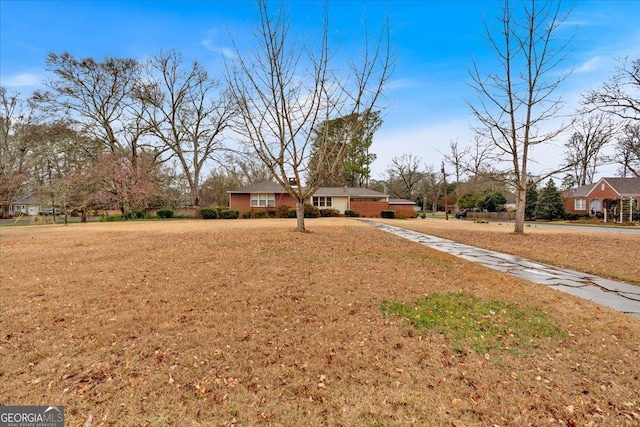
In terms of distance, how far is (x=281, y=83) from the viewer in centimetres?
1140

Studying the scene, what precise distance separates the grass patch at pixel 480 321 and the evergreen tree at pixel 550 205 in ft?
108

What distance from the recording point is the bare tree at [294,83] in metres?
11.2

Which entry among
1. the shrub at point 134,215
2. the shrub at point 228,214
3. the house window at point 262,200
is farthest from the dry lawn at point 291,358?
the house window at point 262,200

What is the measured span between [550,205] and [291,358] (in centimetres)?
3597

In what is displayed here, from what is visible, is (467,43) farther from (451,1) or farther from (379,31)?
(379,31)

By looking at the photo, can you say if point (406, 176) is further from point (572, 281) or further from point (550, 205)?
point (572, 281)

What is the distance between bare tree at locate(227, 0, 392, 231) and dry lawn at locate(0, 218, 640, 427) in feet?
25.5

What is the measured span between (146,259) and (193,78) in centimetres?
2726

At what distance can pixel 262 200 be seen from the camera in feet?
103

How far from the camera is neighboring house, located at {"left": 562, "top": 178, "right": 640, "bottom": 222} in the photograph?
2514 cm

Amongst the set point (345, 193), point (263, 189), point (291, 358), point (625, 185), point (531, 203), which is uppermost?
point (625, 185)

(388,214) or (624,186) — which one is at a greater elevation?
(624,186)

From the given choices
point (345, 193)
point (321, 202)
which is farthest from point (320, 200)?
point (345, 193)

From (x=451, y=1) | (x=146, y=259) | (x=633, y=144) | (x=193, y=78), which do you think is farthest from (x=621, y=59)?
(x=193, y=78)
